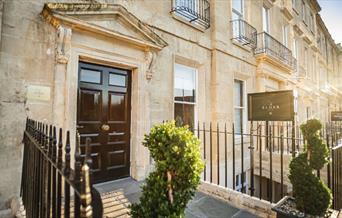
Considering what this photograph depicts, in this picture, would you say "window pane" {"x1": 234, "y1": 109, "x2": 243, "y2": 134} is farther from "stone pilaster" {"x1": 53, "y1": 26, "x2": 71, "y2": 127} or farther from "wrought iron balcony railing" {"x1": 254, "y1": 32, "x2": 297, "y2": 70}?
"stone pilaster" {"x1": 53, "y1": 26, "x2": 71, "y2": 127}

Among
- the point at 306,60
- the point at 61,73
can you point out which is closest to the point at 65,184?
the point at 61,73

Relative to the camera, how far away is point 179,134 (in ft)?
6.54

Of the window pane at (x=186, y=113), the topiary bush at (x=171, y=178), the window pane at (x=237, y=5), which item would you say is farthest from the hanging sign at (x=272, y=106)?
the window pane at (x=237, y=5)

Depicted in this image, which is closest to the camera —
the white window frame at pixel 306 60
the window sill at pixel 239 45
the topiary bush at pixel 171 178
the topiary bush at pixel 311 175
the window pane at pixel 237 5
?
the topiary bush at pixel 171 178

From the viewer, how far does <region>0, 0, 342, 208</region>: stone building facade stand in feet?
10.4

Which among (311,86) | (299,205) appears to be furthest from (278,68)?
(299,205)

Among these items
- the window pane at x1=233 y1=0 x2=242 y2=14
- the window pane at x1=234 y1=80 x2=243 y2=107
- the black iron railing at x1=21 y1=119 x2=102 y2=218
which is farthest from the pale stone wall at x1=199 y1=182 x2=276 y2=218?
the window pane at x1=233 y1=0 x2=242 y2=14

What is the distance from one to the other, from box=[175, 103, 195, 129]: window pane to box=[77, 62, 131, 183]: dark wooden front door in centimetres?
157

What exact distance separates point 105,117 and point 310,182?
363 cm

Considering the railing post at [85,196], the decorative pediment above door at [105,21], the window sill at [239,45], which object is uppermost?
the window sill at [239,45]

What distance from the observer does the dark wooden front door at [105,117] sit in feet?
13.0

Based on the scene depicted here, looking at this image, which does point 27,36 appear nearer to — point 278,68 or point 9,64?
point 9,64

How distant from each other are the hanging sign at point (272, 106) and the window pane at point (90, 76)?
3.83m

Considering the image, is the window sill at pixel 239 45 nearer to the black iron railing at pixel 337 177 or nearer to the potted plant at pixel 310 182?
the black iron railing at pixel 337 177
